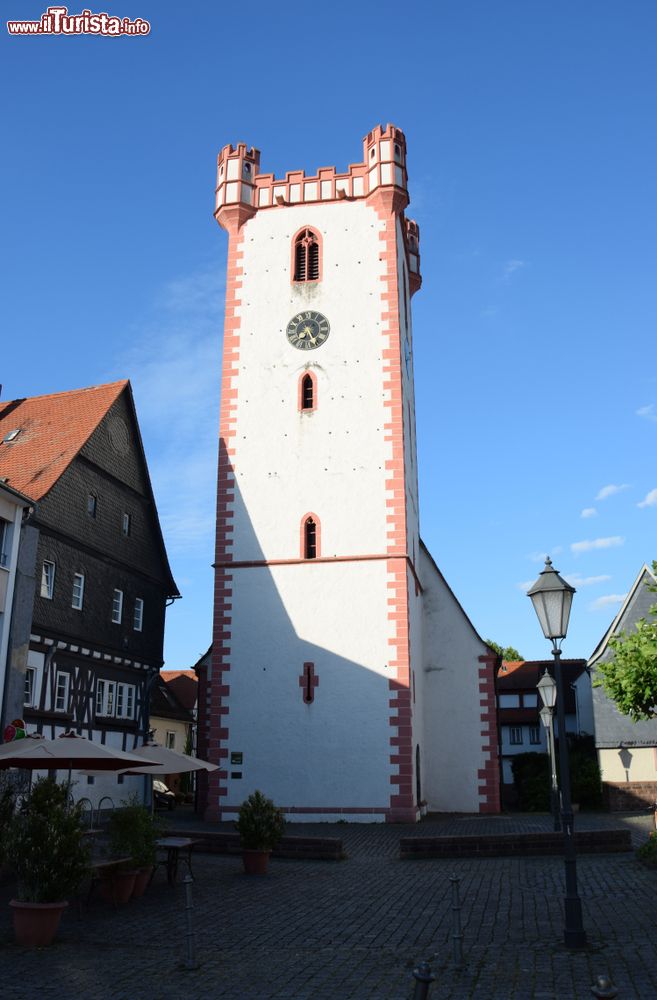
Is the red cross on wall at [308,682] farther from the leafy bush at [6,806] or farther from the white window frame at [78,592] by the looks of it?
the leafy bush at [6,806]

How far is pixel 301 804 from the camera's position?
2636 cm

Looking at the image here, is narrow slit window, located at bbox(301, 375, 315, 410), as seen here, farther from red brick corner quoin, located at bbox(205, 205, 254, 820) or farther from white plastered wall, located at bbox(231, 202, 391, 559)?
red brick corner quoin, located at bbox(205, 205, 254, 820)

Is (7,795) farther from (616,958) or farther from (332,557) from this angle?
(332,557)

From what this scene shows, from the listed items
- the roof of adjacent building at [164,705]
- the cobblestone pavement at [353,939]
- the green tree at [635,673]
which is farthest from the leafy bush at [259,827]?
the roof of adjacent building at [164,705]

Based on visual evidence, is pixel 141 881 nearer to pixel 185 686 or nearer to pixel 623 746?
pixel 623 746

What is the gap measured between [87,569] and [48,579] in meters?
2.39

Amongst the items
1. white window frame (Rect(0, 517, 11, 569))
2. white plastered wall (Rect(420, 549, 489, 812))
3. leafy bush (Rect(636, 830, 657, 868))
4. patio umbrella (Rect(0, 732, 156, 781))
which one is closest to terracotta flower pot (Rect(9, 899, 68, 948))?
patio umbrella (Rect(0, 732, 156, 781))

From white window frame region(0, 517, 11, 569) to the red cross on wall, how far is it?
8.83 meters

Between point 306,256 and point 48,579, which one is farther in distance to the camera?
point 306,256

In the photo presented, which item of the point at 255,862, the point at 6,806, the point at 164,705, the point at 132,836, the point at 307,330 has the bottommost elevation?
the point at 255,862

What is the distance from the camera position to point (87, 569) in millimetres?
29312

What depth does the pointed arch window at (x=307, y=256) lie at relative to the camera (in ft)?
104

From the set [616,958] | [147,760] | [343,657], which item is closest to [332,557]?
[343,657]

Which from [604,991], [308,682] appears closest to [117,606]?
[308,682]
